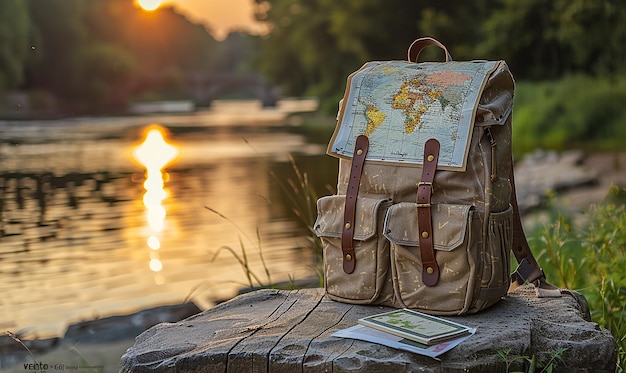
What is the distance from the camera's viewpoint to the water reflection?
379 inches

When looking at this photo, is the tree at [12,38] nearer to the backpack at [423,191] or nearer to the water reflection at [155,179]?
the water reflection at [155,179]

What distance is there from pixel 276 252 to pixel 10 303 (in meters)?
2.88

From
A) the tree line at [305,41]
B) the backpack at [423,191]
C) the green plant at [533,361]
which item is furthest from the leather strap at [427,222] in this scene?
the tree line at [305,41]

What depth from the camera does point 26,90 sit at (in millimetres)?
33281

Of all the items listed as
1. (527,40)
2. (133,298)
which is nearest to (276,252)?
(133,298)

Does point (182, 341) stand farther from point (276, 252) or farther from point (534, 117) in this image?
point (534, 117)

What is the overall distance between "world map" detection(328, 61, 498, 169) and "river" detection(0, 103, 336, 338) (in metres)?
1.07

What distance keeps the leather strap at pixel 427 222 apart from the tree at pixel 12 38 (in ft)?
61.9

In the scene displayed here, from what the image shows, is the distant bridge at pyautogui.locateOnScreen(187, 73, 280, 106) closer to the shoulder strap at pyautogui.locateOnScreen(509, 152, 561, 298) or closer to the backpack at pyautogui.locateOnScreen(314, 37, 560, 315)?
the shoulder strap at pyautogui.locateOnScreen(509, 152, 561, 298)

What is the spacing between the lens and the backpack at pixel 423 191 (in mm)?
2398

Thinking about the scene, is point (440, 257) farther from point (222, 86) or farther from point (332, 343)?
point (222, 86)

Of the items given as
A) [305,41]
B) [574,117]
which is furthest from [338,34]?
[574,117]

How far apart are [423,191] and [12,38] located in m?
20.3

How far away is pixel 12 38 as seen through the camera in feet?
68.1
